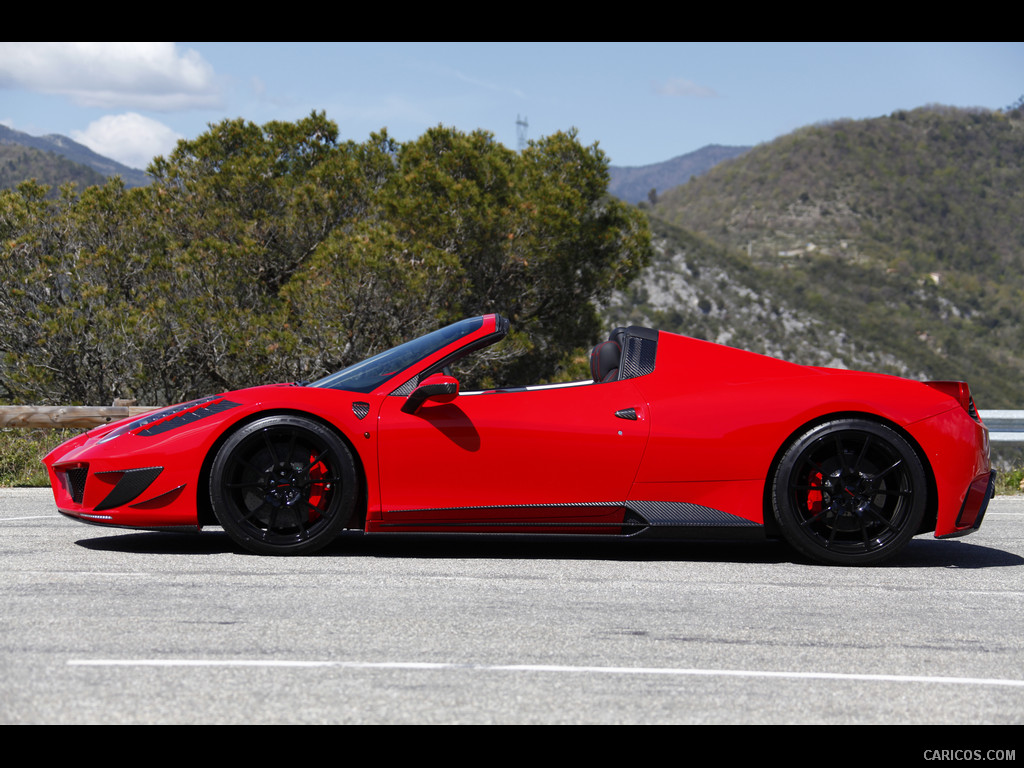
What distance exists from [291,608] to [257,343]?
602 inches

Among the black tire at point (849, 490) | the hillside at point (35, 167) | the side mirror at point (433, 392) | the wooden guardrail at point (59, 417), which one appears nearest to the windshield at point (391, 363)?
the side mirror at point (433, 392)

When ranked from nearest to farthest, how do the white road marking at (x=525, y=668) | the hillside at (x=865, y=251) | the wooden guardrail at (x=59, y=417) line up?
the white road marking at (x=525, y=668), the wooden guardrail at (x=59, y=417), the hillside at (x=865, y=251)

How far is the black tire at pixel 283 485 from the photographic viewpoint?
536 cm

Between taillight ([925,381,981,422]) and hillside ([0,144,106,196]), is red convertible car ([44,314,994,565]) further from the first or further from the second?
hillside ([0,144,106,196])

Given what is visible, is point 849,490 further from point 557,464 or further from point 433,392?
point 433,392

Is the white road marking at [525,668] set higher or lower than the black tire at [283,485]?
lower

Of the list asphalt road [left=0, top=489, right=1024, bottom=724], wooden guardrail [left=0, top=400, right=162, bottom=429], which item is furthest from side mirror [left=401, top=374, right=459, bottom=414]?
wooden guardrail [left=0, top=400, right=162, bottom=429]

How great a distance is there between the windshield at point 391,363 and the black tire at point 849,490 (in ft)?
6.26

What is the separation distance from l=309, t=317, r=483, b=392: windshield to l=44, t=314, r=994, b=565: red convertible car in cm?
5

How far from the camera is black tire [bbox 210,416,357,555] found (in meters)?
5.36

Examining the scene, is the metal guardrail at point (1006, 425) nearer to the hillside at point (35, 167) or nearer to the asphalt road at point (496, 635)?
the asphalt road at point (496, 635)

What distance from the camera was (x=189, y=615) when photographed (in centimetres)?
417
